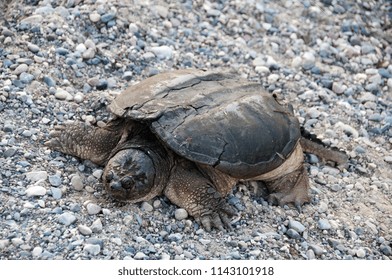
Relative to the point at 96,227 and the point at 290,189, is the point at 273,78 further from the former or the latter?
the point at 96,227

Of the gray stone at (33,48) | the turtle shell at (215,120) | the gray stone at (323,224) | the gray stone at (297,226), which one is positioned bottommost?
the gray stone at (323,224)

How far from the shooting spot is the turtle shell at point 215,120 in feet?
12.5

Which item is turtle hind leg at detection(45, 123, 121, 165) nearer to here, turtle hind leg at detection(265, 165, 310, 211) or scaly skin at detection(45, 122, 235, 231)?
scaly skin at detection(45, 122, 235, 231)

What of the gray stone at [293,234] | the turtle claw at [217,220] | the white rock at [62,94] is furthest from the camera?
the white rock at [62,94]

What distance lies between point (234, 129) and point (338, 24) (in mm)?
2887

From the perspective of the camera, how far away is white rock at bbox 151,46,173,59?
17.5 feet

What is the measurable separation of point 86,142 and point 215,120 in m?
0.89

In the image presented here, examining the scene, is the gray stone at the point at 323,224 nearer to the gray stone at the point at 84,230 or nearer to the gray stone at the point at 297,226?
the gray stone at the point at 297,226

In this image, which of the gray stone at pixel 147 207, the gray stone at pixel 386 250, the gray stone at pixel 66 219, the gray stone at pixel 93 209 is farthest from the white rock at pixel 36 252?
the gray stone at pixel 386 250

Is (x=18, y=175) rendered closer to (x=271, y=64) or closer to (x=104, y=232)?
(x=104, y=232)

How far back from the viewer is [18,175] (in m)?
3.92

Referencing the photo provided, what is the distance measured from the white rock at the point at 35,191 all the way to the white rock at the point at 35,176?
9 centimetres

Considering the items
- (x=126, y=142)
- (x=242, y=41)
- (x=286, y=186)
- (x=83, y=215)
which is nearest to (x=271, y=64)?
(x=242, y=41)

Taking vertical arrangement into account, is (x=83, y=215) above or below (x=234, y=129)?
below
